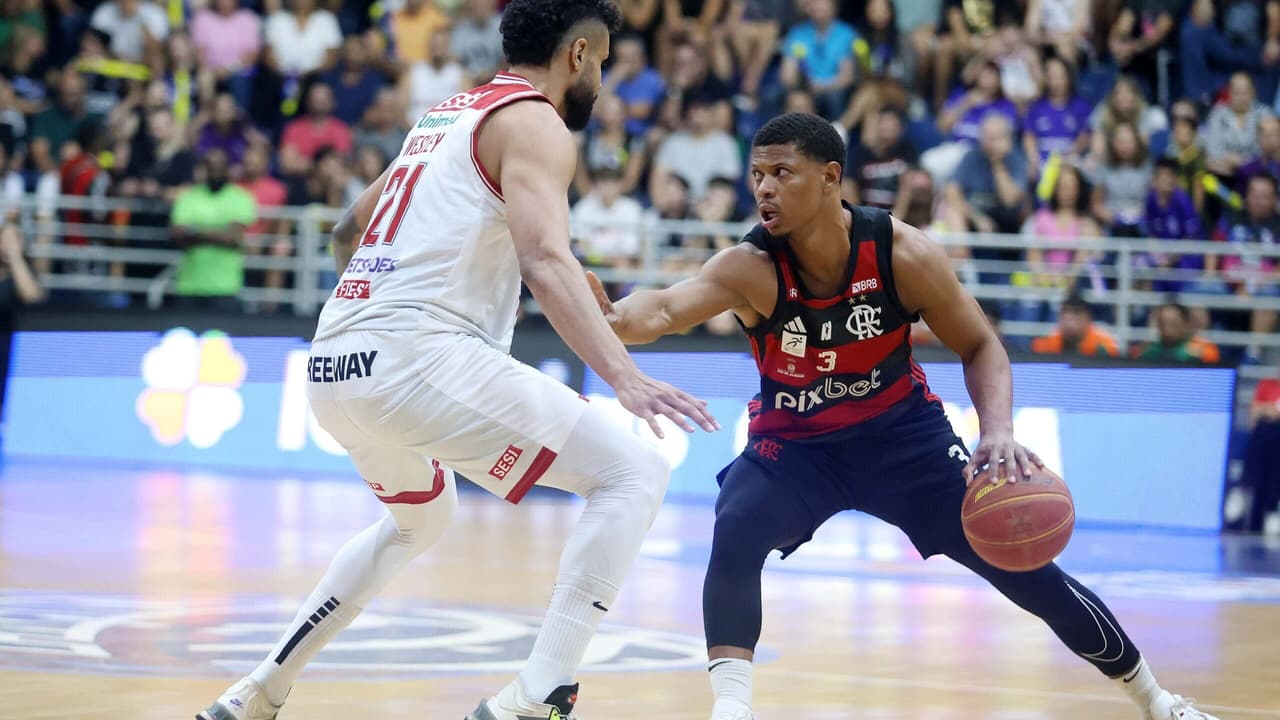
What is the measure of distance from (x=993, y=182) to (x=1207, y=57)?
3.04 meters

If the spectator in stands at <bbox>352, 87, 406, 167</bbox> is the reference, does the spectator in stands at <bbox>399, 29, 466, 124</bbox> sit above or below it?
above

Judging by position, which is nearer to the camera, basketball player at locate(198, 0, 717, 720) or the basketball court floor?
basketball player at locate(198, 0, 717, 720)

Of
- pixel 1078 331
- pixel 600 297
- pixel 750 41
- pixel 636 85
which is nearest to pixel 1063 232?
pixel 1078 331

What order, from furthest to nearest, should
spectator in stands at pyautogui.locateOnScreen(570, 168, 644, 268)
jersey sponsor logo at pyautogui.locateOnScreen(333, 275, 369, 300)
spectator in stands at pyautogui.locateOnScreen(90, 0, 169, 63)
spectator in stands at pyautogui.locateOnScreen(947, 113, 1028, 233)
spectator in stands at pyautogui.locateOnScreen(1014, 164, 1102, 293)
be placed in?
spectator in stands at pyautogui.locateOnScreen(90, 0, 169, 63) → spectator in stands at pyautogui.locateOnScreen(570, 168, 644, 268) → spectator in stands at pyautogui.locateOnScreen(947, 113, 1028, 233) → spectator in stands at pyautogui.locateOnScreen(1014, 164, 1102, 293) → jersey sponsor logo at pyautogui.locateOnScreen(333, 275, 369, 300)

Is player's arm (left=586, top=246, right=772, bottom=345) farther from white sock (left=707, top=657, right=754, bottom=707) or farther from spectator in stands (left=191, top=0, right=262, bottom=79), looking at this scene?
spectator in stands (left=191, top=0, right=262, bottom=79)

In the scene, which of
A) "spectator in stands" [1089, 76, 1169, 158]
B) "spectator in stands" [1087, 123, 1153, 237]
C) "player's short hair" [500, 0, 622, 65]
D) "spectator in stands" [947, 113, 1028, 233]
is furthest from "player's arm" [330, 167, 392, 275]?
"spectator in stands" [1089, 76, 1169, 158]

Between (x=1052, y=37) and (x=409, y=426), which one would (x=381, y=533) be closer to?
(x=409, y=426)

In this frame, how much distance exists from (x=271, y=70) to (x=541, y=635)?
14586mm

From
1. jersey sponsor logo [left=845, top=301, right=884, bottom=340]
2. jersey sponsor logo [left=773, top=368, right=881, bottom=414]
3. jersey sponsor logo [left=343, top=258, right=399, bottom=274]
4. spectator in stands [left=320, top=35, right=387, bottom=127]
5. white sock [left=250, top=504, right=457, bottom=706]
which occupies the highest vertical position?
spectator in stands [left=320, top=35, right=387, bottom=127]

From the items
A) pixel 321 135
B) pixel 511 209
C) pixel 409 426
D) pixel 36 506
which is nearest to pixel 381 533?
pixel 409 426

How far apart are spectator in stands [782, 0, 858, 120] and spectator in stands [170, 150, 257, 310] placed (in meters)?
5.35

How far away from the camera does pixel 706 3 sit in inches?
732

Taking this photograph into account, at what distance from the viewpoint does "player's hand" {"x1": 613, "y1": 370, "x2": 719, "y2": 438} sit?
437 centimetres

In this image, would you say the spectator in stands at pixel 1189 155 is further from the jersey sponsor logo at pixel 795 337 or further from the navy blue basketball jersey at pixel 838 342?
the jersey sponsor logo at pixel 795 337
